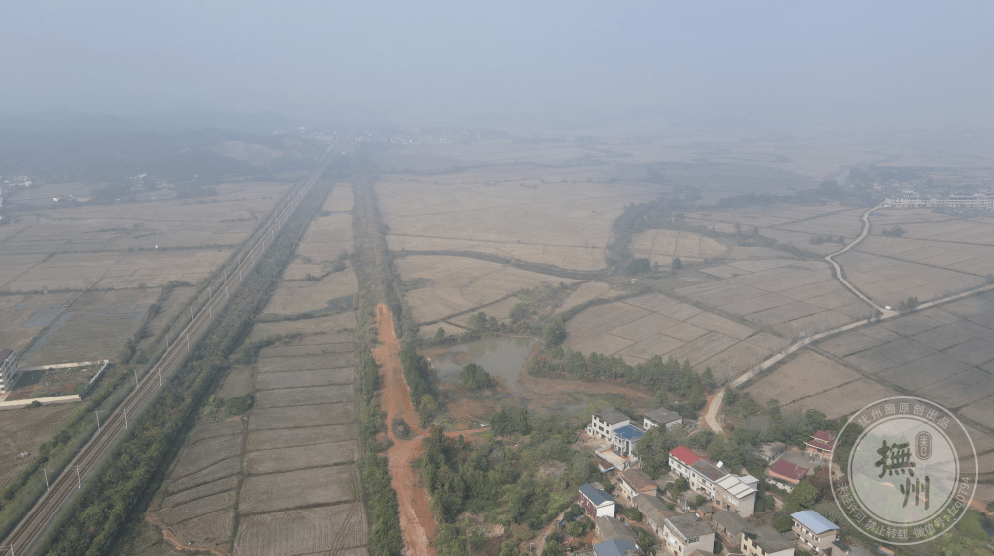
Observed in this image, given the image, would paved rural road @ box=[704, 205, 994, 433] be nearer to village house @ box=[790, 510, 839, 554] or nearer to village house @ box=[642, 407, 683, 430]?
village house @ box=[642, 407, 683, 430]

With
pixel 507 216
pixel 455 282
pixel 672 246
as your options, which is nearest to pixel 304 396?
pixel 455 282

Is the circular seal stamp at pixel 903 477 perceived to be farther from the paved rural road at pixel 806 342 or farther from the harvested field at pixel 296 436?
the harvested field at pixel 296 436

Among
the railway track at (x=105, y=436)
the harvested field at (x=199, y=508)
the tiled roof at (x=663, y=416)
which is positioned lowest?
the harvested field at (x=199, y=508)

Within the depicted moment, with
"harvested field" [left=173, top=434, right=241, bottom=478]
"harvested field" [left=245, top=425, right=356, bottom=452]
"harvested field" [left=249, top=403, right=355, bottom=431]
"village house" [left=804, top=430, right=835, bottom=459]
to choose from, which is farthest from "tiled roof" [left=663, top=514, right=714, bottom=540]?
"harvested field" [left=173, top=434, right=241, bottom=478]

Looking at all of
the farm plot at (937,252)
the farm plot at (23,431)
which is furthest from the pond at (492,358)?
the farm plot at (937,252)

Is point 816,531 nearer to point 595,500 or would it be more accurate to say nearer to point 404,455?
point 595,500
